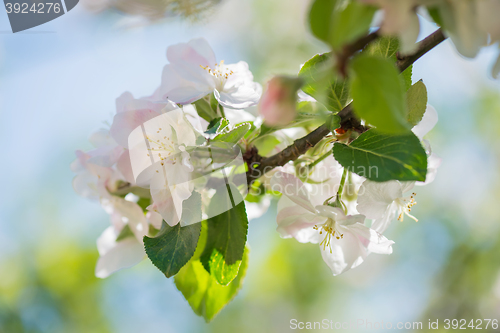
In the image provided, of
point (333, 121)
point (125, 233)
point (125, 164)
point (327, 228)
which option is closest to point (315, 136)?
point (333, 121)

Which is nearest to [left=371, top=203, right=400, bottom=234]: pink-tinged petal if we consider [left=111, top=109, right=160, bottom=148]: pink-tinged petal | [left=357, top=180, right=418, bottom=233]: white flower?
[left=357, top=180, right=418, bottom=233]: white flower

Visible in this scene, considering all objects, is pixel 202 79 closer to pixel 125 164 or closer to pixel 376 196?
pixel 125 164

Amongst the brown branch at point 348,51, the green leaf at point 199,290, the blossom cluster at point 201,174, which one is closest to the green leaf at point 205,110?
the blossom cluster at point 201,174

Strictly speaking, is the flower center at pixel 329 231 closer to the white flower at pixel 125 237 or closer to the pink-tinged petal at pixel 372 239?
the pink-tinged petal at pixel 372 239

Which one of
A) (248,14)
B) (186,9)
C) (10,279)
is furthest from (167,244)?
(248,14)

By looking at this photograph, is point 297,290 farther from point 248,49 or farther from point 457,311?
point 248,49
